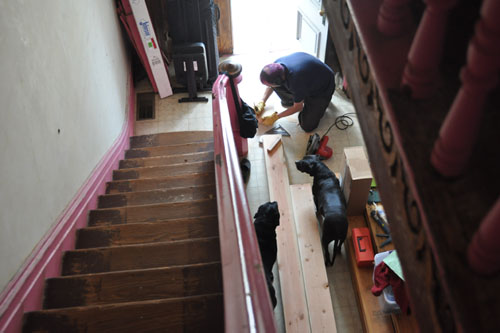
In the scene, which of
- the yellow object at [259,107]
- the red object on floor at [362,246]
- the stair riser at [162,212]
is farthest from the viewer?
the yellow object at [259,107]

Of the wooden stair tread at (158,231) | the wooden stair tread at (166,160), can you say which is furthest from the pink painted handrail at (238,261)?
the wooden stair tread at (166,160)

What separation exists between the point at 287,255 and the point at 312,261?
0.25m

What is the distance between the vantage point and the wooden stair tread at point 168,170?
3.86 m

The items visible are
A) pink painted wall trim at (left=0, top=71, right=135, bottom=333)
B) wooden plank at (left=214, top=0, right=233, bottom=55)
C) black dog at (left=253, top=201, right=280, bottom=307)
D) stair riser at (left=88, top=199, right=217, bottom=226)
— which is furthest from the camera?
wooden plank at (left=214, top=0, right=233, bottom=55)

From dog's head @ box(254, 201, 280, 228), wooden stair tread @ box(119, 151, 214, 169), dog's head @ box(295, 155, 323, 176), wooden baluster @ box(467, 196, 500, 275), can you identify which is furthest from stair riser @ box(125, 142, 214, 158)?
wooden baluster @ box(467, 196, 500, 275)

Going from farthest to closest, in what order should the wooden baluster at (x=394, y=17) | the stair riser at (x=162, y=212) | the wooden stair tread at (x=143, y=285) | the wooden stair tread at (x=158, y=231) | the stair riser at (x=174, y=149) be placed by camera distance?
the stair riser at (x=174, y=149), the stair riser at (x=162, y=212), the wooden stair tread at (x=158, y=231), the wooden stair tread at (x=143, y=285), the wooden baluster at (x=394, y=17)

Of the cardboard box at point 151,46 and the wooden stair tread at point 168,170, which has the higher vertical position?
the cardboard box at point 151,46

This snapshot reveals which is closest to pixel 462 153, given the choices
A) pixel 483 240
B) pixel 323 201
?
pixel 483 240

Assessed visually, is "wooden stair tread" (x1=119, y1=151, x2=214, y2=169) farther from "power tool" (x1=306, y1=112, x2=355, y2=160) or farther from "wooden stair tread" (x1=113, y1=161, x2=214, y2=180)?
"power tool" (x1=306, y1=112, x2=355, y2=160)

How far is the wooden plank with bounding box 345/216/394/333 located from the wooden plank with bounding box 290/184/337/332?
11.2 inches

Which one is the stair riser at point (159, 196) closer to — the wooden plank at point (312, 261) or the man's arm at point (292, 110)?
the wooden plank at point (312, 261)

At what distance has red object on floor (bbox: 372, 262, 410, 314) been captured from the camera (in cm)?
319

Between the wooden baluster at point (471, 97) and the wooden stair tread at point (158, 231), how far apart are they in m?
1.96

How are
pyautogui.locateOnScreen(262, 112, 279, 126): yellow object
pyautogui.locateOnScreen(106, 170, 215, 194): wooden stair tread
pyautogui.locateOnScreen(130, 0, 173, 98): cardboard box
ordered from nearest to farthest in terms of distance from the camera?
1. pyautogui.locateOnScreen(106, 170, 215, 194): wooden stair tread
2. pyautogui.locateOnScreen(130, 0, 173, 98): cardboard box
3. pyautogui.locateOnScreen(262, 112, 279, 126): yellow object
